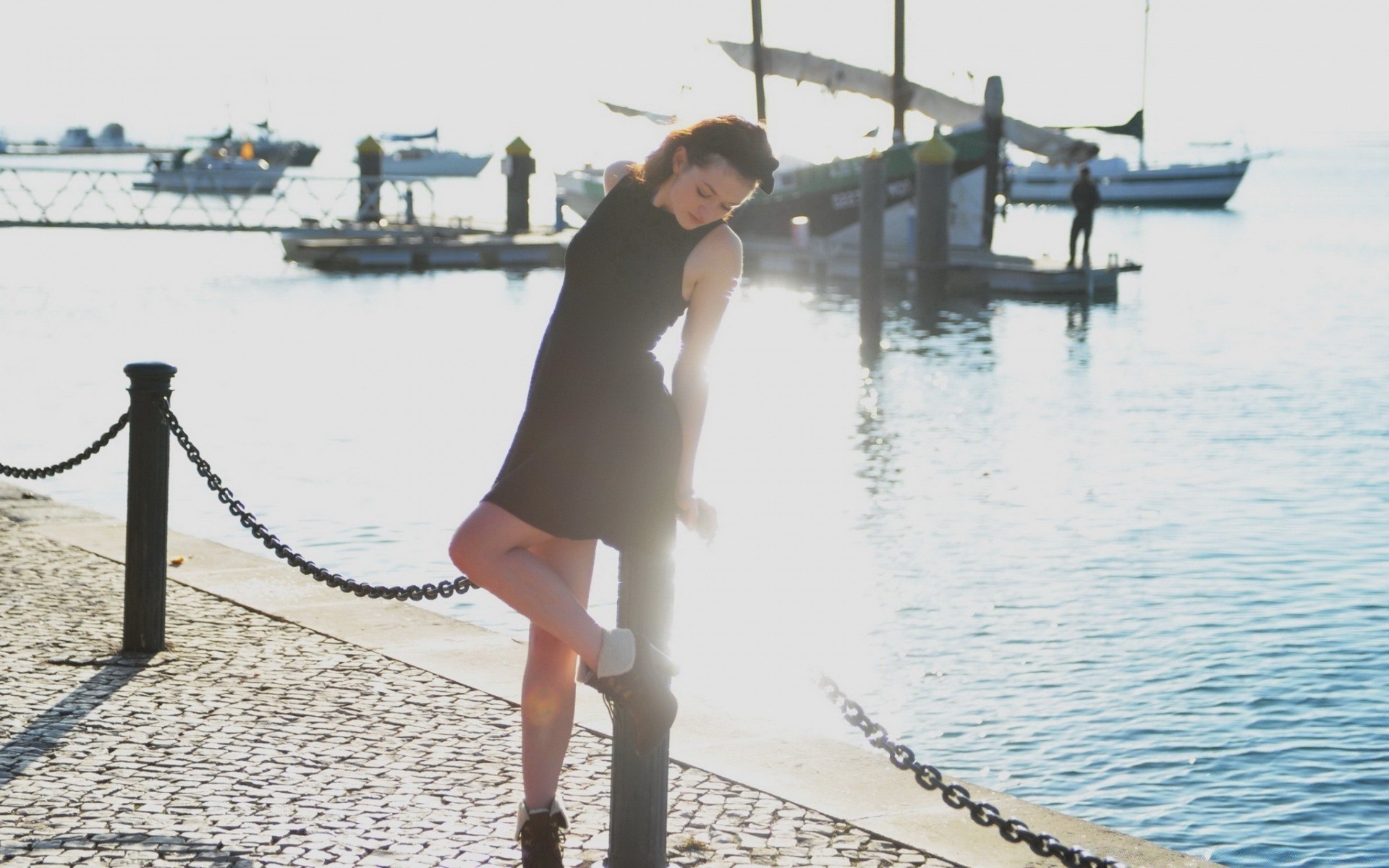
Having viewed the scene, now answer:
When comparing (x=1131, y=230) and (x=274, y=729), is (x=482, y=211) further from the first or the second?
(x=274, y=729)

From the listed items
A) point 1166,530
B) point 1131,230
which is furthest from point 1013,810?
point 1131,230

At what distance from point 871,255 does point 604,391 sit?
18.6 m

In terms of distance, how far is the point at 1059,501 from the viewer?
483 inches

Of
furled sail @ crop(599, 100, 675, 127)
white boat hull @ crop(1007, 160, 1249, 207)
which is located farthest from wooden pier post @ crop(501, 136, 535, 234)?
white boat hull @ crop(1007, 160, 1249, 207)

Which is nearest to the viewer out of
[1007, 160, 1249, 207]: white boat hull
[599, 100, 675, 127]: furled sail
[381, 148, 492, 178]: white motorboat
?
[599, 100, 675, 127]: furled sail

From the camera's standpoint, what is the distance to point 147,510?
5785 millimetres

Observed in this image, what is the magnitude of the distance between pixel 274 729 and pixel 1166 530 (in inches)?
298

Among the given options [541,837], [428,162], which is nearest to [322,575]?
[541,837]

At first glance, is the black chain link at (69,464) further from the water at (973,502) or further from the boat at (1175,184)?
the boat at (1175,184)

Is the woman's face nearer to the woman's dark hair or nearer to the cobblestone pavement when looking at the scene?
the woman's dark hair

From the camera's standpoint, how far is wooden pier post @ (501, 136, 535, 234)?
3762cm

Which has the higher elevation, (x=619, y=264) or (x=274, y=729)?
(x=619, y=264)

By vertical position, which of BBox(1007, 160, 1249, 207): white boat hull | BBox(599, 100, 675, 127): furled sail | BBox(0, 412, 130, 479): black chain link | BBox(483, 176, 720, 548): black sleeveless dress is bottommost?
BBox(0, 412, 130, 479): black chain link

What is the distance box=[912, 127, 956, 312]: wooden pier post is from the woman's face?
24768mm
